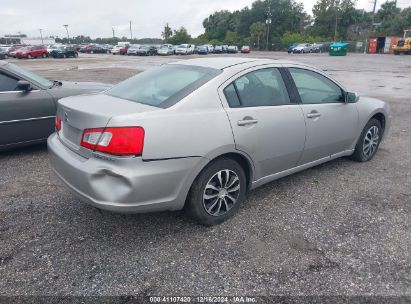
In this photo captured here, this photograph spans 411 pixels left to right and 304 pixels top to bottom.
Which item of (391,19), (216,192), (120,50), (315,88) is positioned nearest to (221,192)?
(216,192)

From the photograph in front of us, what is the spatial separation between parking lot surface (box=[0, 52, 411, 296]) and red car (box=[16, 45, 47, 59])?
129 feet

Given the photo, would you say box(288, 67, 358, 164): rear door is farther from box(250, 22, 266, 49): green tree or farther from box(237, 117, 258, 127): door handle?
box(250, 22, 266, 49): green tree

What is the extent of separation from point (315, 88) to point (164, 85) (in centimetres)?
190

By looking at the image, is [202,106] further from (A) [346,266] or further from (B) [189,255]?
(A) [346,266]

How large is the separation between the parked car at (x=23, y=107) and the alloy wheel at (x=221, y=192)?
10.6 feet

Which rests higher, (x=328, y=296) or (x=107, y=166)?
(x=107, y=166)

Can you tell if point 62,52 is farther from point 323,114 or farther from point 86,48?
point 323,114

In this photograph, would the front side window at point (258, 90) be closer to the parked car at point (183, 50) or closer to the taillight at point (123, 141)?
the taillight at point (123, 141)

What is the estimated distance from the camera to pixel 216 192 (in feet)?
10.5

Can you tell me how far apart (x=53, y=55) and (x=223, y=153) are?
43.1m

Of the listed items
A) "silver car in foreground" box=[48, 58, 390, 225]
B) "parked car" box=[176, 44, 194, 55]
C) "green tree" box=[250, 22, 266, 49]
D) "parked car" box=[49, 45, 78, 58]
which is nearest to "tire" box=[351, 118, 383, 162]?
"silver car in foreground" box=[48, 58, 390, 225]

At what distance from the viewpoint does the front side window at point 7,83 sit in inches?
191

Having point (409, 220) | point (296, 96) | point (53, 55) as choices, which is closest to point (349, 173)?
point (409, 220)

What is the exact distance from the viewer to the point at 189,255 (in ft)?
9.35
